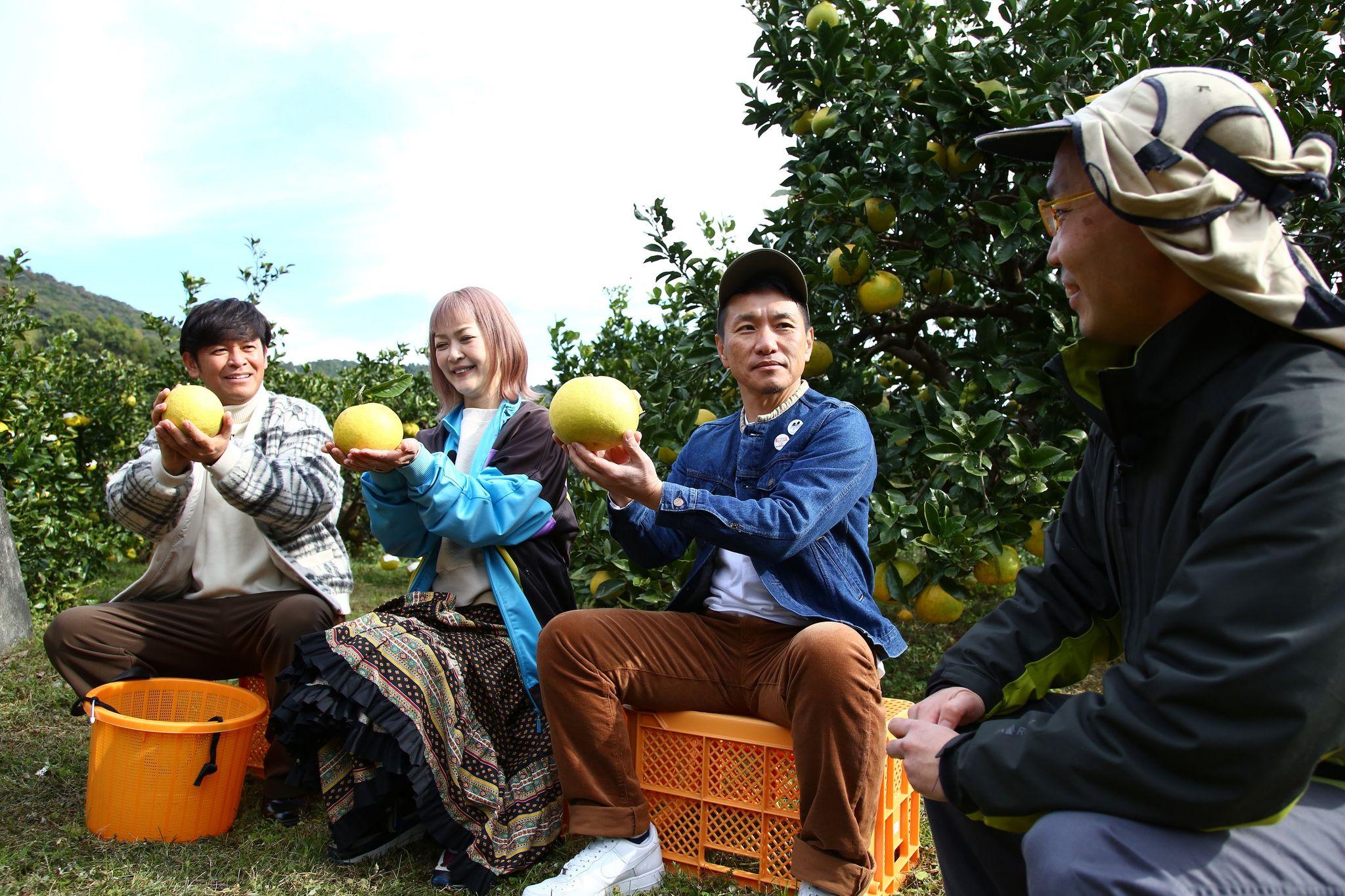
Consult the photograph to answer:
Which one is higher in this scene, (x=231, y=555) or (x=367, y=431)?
(x=367, y=431)

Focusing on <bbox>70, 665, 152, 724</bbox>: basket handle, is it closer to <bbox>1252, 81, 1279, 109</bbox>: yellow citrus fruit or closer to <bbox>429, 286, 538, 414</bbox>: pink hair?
<bbox>429, 286, 538, 414</bbox>: pink hair

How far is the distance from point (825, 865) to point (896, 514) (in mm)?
1149

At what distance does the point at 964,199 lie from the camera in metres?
3.10

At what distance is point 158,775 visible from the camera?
241 centimetres

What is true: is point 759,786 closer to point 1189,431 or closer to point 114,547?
point 1189,431

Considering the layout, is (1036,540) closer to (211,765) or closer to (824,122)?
(824,122)

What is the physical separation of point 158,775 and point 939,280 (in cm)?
291

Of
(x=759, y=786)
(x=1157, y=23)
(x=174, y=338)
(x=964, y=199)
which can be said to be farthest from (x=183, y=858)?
(x=174, y=338)

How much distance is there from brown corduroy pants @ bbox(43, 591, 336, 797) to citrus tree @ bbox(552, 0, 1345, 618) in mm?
1021

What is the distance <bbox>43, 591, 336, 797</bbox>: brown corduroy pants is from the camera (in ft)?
8.95

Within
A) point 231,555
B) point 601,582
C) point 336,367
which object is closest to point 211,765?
point 231,555

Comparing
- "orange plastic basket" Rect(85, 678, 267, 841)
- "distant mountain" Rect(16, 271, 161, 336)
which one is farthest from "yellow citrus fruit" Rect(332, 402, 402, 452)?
"distant mountain" Rect(16, 271, 161, 336)

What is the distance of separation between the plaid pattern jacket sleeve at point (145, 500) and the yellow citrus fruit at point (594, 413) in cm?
141

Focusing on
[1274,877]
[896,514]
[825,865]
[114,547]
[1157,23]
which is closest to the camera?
[1274,877]
